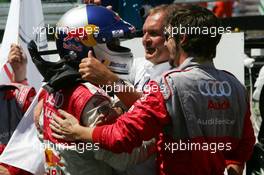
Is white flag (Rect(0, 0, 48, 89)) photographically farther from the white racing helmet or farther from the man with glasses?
the man with glasses

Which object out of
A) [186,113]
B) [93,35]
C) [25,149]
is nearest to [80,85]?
[93,35]

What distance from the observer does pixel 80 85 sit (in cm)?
277

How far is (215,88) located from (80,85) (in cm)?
59

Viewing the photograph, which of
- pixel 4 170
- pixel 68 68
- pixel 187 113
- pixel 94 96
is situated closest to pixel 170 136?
pixel 187 113

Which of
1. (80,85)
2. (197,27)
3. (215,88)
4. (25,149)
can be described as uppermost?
(197,27)

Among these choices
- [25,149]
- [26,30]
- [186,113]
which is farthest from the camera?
[26,30]

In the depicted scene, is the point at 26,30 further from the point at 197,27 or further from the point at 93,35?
the point at 197,27

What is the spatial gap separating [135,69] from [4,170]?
33.8 inches

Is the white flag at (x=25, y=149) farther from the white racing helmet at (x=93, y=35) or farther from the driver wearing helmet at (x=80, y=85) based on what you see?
the white racing helmet at (x=93, y=35)

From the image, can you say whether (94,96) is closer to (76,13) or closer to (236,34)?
(76,13)

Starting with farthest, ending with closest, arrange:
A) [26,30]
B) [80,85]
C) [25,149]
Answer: [26,30], [25,149], [80,85]

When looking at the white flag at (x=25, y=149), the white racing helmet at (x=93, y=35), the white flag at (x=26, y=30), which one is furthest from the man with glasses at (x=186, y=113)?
the white flag at (x=26, y=30)

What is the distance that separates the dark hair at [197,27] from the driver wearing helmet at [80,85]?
40 centimetres

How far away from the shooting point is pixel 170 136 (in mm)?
2504
